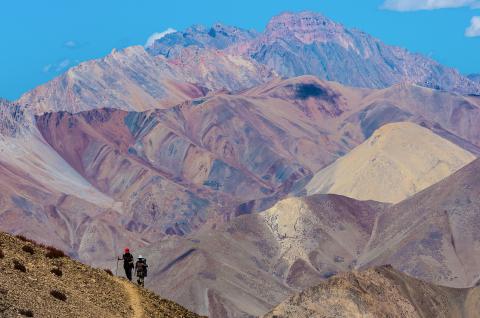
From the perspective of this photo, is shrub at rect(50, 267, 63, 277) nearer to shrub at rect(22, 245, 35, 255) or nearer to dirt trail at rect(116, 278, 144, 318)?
shrub at rect(22, 245, 35, 255)

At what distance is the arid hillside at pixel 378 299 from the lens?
74.8m

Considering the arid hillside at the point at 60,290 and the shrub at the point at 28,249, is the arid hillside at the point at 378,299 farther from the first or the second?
the shrub at the point at 28,249

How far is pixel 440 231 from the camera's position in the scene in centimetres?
15425

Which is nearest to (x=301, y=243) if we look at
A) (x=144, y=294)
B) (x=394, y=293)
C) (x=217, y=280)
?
(x=217, y=280)

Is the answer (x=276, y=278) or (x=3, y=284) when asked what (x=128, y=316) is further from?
(x=276, y=278)

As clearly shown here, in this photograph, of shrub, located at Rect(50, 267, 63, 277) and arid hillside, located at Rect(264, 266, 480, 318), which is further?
arid hillside, located at Rect(264, 266, 480, 318)

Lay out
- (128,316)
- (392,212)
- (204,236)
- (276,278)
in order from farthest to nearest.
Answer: (392,212) → (204,236) → (276,278) → (128,316)

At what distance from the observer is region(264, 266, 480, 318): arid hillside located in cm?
7481

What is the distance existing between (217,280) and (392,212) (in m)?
43.9

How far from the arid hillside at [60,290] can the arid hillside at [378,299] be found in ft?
134

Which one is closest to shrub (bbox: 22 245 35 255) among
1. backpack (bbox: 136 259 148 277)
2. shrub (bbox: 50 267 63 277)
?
shrub (bbox: 50 267 63 277)

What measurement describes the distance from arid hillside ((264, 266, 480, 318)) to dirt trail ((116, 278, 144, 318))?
1580 inches

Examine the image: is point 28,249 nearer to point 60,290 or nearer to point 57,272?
point 57,272

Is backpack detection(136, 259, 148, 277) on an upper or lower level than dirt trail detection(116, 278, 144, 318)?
upper
